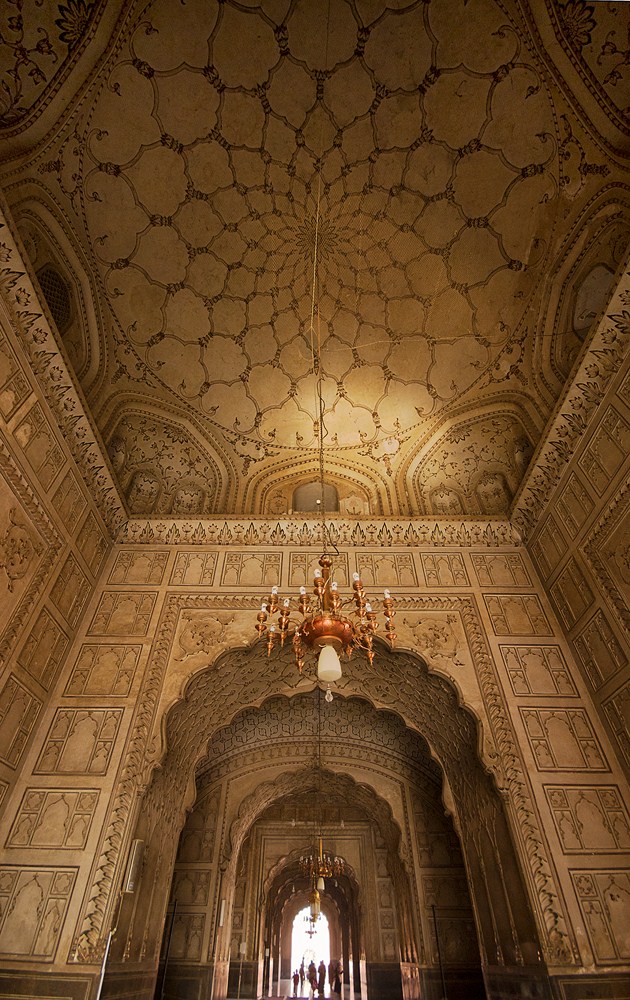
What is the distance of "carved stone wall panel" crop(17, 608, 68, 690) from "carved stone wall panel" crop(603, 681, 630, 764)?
7020 mm

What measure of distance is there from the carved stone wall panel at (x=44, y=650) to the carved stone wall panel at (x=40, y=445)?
5.73 ft

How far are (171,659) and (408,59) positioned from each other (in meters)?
8.05

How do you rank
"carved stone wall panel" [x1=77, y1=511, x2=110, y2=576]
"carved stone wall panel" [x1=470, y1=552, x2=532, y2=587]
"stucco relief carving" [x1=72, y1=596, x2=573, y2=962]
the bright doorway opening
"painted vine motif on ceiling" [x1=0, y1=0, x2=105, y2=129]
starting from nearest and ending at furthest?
"painted vine motif on ceiling" [x1=0, y1=0, x2=105, y2=129] < "stucco relief carving" [x1=72, y1=596, x2=573, y2=962] < "carved stone wall panel" [x1=77, y1=511, x2=110, y2=576] < "carved stone wall panel" [x1=470, y1=552, x2=532, y2=587] < the bright doorway opening

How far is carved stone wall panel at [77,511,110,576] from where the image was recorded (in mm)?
7754

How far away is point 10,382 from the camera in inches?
232

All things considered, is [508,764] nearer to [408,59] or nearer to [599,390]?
[599,390]

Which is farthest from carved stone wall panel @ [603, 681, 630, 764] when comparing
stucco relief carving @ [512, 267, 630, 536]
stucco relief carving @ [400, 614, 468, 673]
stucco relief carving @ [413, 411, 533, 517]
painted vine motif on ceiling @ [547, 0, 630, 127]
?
painted vine motif on ceiling @ [547, 0, 630, 127]

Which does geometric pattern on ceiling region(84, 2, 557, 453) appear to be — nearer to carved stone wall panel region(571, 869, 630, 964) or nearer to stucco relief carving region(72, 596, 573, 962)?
stucco relief carving region(72, 596, 573, 962)

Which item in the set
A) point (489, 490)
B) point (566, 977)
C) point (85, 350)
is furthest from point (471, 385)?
point (566, 977)

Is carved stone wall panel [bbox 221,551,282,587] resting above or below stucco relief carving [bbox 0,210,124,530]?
below

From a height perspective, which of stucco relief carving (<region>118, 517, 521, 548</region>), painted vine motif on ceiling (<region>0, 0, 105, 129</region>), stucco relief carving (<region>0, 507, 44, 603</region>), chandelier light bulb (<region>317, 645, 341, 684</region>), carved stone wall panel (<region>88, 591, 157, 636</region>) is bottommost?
chandelier light bulb (<region>317, 645, 341, 684</region>)

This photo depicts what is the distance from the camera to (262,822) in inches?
558

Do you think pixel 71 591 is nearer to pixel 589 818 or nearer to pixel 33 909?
pixel 33 909

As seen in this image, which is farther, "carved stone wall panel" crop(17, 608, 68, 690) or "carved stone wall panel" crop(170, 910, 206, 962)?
"carved stone wall panel" crop(170, 910, 206, 962)
